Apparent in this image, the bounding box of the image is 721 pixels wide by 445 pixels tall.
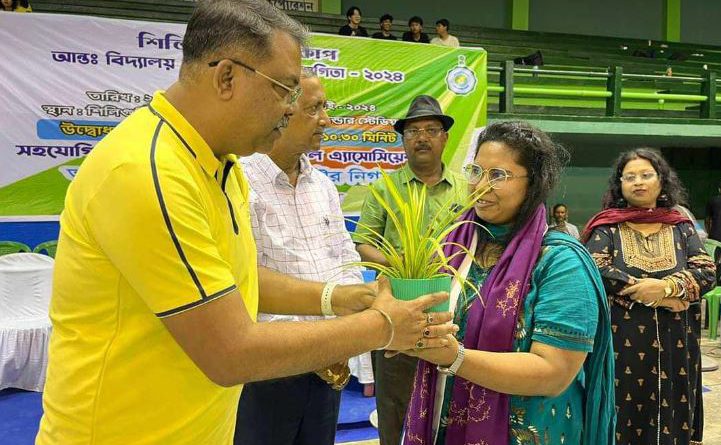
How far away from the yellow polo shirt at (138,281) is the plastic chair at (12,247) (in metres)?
4.30

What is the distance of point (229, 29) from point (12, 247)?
466 centimetres

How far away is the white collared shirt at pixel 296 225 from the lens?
1964 mm

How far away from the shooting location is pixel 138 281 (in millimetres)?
904

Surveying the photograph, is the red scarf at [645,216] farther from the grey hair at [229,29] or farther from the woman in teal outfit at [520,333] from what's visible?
the grey hair at [229,29]

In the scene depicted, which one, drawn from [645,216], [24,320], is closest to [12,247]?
[24,320]

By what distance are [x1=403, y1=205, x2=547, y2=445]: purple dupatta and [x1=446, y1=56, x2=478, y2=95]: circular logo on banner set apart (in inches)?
187

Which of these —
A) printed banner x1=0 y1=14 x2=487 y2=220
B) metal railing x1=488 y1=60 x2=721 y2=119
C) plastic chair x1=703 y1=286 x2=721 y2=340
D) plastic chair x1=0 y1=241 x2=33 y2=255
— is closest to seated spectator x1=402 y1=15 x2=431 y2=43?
metal railing x1=488 y1=60 x2=721 y2=119

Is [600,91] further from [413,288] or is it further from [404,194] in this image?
A: [413,288]

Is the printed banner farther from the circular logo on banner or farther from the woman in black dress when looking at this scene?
the woman in black dress

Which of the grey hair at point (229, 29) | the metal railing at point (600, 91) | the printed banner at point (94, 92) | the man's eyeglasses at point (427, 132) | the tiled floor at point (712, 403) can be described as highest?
the metal railing at point (600, 91)

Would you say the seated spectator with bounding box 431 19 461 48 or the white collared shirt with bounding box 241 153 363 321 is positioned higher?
the seated spectator with bounding box 431 19 461 48

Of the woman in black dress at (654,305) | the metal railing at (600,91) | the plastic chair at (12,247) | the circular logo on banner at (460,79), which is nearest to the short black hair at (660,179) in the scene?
the woman in black dress at (654,305)

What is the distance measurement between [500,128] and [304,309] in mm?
740

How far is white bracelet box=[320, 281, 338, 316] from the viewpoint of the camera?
1.58 metres
